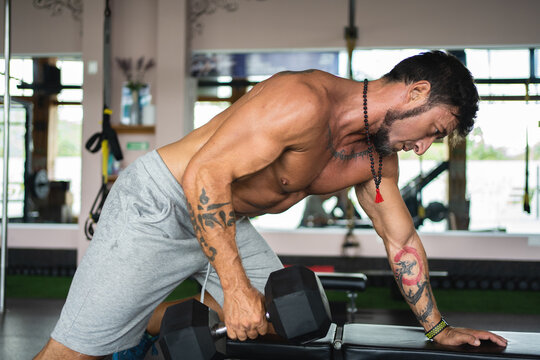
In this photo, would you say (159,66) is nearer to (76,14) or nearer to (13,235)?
(76,14)

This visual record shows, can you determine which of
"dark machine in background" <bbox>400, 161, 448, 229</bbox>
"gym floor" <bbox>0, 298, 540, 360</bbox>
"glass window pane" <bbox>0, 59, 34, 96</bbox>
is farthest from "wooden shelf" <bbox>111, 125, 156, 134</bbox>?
"dark machine in background" <bbox>400, 161, 448, 229</bbox>

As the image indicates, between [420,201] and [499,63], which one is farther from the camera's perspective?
[420,201]

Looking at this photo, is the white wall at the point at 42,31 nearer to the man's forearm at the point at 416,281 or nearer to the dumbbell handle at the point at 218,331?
the man's forearm at the point at 416,281

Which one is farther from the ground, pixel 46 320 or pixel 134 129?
pixel 134 129

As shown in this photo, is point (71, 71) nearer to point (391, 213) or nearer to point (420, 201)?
point (420, 201)

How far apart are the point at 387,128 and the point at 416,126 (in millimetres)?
88

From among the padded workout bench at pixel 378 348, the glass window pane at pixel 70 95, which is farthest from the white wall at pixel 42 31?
the padded workout bench at pixel 378 348

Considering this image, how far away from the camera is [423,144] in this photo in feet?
4.92

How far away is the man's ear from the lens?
1416mm

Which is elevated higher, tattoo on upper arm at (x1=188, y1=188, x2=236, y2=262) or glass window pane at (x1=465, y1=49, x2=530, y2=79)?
glass window pane at (x1=465, y1=49, x2=530, y2=79)

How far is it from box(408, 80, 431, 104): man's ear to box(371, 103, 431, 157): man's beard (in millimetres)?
22

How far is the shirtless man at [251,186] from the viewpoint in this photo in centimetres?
130

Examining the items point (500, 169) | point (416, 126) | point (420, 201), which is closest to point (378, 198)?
point (416, 126)

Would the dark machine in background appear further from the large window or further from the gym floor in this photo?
the gym floor
